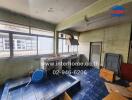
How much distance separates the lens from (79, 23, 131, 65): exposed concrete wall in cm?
392

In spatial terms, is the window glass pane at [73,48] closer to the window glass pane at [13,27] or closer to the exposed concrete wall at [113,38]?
the exposed concrete wall at [113,38]

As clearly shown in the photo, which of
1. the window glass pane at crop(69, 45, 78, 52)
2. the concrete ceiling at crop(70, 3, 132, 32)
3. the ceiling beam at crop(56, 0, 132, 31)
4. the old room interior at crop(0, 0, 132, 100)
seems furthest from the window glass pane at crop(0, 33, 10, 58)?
the window glass pane at crop(69, 45, 78, 52)

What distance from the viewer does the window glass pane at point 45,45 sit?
4.27 meters

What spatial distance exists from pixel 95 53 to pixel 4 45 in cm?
507

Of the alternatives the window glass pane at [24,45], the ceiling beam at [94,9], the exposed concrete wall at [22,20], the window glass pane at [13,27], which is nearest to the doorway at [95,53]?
the ceiling beam at [94,9]

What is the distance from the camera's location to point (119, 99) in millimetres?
2041

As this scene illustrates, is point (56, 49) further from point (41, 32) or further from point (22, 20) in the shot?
point (22, 20)

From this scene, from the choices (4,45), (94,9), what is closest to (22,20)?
(4,45)

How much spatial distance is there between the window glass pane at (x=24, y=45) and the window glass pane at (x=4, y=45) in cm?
24

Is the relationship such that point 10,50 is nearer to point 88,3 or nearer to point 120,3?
point 88,3

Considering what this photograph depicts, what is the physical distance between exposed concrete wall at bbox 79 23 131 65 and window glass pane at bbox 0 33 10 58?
479 centimetres

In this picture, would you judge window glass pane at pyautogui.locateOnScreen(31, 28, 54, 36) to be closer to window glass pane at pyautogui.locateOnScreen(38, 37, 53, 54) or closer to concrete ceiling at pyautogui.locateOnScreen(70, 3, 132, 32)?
window glass pane at pyautogui.locateOnScreen(38, 37, 53, 54)

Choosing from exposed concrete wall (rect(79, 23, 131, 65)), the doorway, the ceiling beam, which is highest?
the ceiling beam

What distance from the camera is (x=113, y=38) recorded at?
442 centimetres
